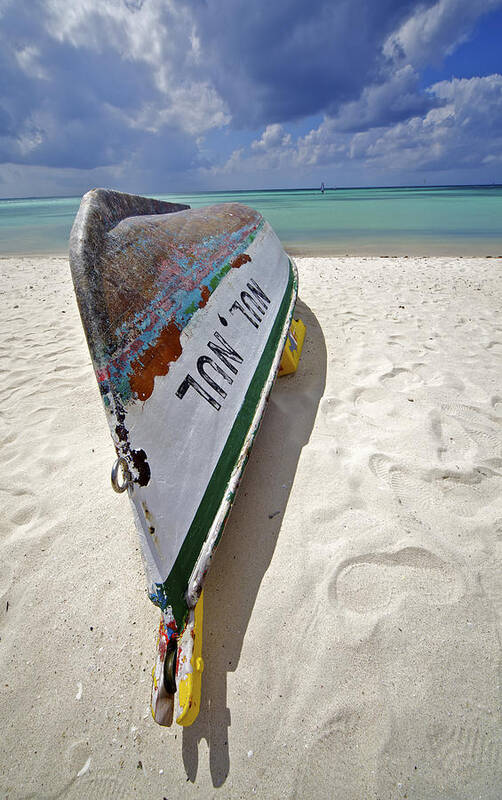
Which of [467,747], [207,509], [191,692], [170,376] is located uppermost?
[170,376]

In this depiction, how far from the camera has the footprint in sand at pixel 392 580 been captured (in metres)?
1.51

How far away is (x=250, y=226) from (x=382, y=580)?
129 inches

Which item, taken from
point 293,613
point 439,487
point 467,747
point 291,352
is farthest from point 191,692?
point 291,352

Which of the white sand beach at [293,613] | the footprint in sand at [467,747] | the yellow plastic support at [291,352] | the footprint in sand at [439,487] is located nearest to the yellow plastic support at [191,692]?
the white sand beach at [293,613]

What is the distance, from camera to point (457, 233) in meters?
12.6

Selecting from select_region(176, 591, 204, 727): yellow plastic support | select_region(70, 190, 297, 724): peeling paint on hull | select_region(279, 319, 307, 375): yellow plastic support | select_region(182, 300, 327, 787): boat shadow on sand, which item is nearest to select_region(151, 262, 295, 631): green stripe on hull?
select_region(70, 190, 297, 724): peeling paint on hull

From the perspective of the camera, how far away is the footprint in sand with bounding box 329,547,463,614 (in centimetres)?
151

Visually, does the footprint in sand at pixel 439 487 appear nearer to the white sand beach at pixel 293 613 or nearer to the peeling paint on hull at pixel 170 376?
the white sand beach at pixel 293 613

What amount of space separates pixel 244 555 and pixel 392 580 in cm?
68

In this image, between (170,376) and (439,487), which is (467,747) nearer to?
(439,487)

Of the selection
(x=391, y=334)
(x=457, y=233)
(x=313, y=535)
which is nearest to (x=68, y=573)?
(x=313, y=535)

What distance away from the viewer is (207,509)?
1.51 m

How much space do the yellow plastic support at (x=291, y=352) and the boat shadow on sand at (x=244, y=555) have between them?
0.51 feet

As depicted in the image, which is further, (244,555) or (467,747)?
(244,555)
